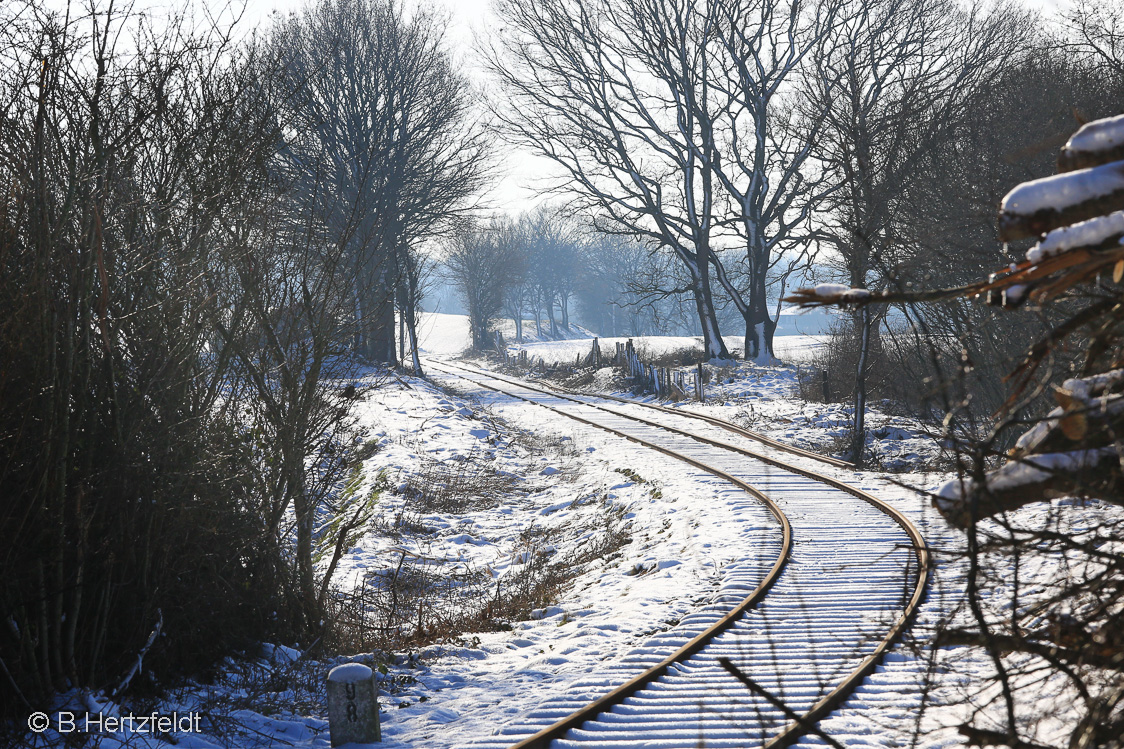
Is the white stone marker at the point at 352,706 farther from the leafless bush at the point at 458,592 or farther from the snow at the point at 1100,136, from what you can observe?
the snow at the point at 1100,136

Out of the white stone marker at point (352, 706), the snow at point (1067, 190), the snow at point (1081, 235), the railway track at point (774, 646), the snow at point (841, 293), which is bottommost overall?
the railway track at point (774, 646)

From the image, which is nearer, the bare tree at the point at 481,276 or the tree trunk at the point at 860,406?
the tree trunk at the point at 860,406

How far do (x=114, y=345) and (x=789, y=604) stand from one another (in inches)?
235

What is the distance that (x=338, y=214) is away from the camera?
32156 millimetres

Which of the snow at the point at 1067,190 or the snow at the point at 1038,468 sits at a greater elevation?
the snow at the point at 1067,190

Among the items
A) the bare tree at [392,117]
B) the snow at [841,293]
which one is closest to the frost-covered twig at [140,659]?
the snow at [841,293]

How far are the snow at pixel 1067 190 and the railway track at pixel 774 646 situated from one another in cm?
95

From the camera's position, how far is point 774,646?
416cm

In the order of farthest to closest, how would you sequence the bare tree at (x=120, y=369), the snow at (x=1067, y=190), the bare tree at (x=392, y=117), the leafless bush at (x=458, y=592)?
the bare tree at (x=392, y=117)
the leafless bush at (x=458, y=592)
the bare tree at (x=120, y=369)
the snow at (x=1067, y=190)

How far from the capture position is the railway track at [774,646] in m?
4.79

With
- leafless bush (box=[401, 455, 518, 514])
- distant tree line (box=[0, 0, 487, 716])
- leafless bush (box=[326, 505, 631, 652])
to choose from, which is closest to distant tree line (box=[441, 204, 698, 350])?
leafless bush (box=[401, 455, 518, 514])

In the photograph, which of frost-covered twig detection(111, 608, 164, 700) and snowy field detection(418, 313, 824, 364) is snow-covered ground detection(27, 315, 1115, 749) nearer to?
frost-covered twig detection(111, 608, 164, 700)

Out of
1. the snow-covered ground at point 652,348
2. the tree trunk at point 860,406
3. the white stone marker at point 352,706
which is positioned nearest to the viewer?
the white stone marker at point 352,706

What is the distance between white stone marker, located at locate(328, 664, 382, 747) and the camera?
16.7 feet
